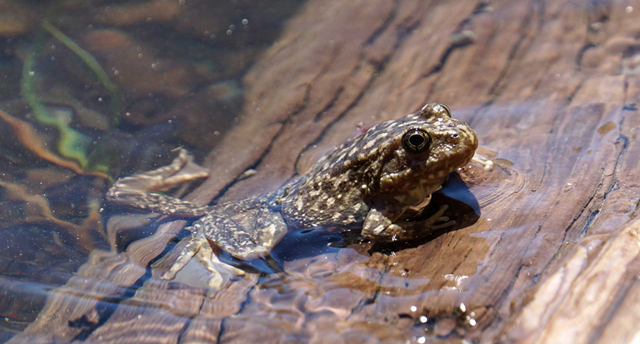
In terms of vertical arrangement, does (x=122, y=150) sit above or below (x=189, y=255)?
above

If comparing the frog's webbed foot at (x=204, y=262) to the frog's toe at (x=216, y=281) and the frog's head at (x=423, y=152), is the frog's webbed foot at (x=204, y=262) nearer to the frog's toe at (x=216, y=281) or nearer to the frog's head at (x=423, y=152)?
the frog's toe at (x=216, y=281)

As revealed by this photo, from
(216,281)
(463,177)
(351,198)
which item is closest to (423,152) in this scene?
(463,177)

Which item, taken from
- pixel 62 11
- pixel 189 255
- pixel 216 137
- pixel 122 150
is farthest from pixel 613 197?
pixel 62 11

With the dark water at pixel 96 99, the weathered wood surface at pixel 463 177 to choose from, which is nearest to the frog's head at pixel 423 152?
the weathered wood surface at pixel 463 177

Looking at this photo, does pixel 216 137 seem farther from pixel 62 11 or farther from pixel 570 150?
pixel 570 150

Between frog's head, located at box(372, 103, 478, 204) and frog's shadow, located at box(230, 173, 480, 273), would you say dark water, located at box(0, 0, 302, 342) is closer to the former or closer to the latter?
frog's shadow, located at box(230, 173, 480, 273)

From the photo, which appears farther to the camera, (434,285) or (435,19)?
(435,19)
